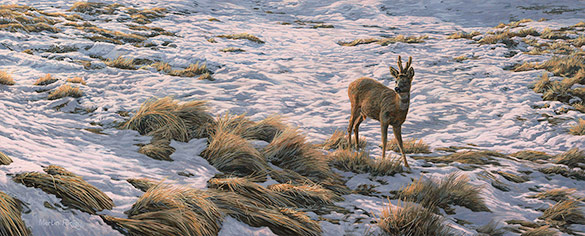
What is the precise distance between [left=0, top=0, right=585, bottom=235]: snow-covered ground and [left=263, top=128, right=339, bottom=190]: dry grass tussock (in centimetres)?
53

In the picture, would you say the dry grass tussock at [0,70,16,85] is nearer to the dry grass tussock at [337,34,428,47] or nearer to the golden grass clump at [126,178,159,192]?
the golden grass clump at [126,178,159,192]

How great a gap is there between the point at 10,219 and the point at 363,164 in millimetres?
3650

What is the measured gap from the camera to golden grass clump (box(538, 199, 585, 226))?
3.50m

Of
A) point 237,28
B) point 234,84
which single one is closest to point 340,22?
point 237,28

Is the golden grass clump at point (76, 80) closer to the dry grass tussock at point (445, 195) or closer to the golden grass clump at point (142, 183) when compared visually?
the golden grass clump at point (142, 183)

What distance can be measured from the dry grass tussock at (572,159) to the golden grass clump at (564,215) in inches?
76.0

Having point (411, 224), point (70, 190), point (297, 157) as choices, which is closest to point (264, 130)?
point (297, 157)

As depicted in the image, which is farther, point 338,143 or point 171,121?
point 338,143

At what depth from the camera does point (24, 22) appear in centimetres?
1180

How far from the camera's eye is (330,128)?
23.2 ft

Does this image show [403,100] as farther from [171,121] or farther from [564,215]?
[171,121]

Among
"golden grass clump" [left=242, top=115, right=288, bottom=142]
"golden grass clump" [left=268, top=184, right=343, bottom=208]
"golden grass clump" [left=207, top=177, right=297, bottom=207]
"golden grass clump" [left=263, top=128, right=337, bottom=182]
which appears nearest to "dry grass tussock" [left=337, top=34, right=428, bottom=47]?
"golden grass clump" [left=242, top=115, right=288, bottom=142]

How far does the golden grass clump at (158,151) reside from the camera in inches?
159

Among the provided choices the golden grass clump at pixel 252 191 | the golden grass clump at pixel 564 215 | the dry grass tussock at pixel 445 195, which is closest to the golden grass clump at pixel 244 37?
the dry grass tussock at pixel 445 195
